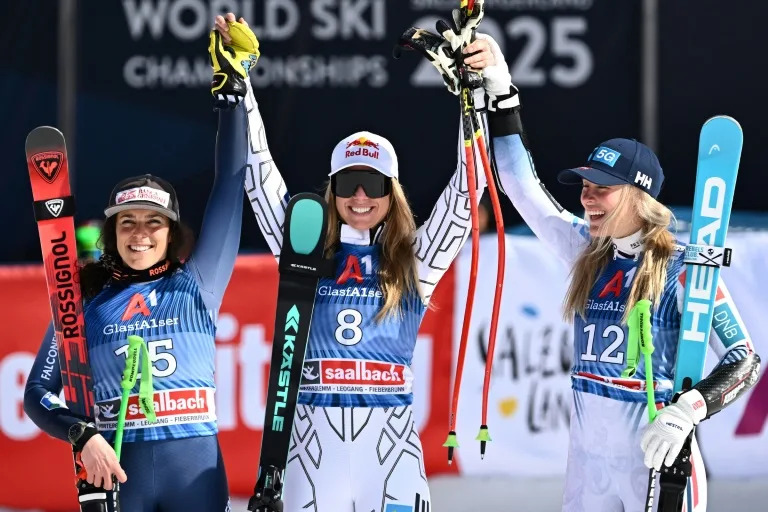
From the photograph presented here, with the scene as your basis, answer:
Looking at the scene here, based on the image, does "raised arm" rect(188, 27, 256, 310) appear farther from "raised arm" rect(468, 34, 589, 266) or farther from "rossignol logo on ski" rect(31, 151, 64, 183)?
"raised arm" rect(468, 34, 589, 266)

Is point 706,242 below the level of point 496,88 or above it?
below

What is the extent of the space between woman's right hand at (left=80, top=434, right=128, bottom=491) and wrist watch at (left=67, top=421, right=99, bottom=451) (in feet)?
0.07

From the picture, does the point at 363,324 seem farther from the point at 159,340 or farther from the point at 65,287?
the point at 65,287

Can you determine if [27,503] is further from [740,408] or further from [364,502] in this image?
[740,408]

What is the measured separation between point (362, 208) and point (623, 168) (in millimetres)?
812

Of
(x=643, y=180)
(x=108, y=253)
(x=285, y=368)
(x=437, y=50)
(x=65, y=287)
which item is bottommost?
(x=285, y=368)

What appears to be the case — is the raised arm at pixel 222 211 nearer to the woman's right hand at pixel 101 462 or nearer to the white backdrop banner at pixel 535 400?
the woman's right hand at pixel 101 462

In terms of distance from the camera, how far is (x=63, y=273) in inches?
171

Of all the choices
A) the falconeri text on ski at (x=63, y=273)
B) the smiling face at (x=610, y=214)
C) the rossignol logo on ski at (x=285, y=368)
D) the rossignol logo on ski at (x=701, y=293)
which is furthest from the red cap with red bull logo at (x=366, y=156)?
the rossignol logo on ski at (x=701, y=293)

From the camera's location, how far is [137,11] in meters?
8.88

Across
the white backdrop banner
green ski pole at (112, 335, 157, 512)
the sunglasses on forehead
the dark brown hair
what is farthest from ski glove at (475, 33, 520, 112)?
the white backdrop banner

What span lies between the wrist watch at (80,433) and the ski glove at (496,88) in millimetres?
1528

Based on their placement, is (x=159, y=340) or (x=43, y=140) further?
(x=43, y=140)

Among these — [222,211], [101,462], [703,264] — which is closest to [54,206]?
[222,211]
